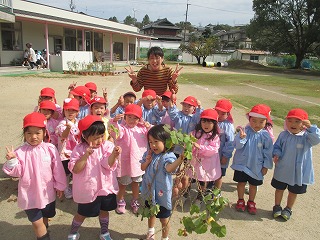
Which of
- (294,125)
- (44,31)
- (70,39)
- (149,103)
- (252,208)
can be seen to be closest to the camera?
(294,125)

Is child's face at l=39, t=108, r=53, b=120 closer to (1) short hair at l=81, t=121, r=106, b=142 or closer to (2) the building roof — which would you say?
(1) short hair at l=81, t=121, r=106, b=142

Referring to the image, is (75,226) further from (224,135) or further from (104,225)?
(224,135)

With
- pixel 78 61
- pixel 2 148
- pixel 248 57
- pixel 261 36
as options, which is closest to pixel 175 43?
pixel 248 57

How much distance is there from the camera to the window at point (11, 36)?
61.2 feet

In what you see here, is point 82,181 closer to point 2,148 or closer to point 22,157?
point 22,157

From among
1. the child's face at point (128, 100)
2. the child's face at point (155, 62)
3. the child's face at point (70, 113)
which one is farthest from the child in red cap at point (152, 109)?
the child's face at point (70, 113)

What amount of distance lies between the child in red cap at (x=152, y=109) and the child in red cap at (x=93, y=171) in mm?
1296

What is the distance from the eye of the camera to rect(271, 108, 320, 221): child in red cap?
3.34 metres

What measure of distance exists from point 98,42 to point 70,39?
5.49m

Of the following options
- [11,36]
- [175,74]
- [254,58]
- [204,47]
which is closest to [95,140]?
[175,74]

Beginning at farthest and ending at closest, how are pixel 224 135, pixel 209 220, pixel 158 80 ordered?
pixel 158 80 → pixel 224 135 → pixel 209 220

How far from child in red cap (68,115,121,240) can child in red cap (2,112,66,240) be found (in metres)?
0.20

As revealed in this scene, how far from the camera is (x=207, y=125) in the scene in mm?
3469

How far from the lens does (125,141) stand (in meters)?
3.46
